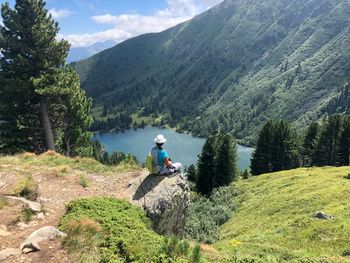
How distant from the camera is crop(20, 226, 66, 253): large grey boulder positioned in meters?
12.9

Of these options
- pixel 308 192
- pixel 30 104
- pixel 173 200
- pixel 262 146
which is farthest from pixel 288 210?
pixel 262 146

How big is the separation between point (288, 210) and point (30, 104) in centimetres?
3115

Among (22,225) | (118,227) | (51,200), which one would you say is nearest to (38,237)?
(22,225)

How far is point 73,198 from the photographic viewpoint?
63.1 feet

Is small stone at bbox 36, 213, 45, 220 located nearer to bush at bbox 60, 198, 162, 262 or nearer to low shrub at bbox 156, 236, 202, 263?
bush at bbox 60, 198, 162, 262

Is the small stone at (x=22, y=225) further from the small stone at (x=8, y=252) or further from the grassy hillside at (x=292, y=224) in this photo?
the grassy hillside at (x=292, y=224)

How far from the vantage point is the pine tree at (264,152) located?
109m

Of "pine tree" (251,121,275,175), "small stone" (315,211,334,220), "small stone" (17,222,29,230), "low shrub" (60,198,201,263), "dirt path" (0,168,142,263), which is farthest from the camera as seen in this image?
"pine tree" (251,121,275,175)

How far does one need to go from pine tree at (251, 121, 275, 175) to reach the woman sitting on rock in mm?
90346

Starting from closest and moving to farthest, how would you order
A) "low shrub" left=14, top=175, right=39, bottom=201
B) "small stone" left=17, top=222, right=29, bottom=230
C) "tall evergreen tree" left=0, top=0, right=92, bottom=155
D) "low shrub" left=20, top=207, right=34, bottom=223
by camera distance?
"small stone" left=17, top=222, right=29, bottom=230
"low shrub" left=20, top=207, right=34, bottom=223
"low shrub" left=14, top=175, right=39, bottom=201
"tall evergreen tree" left=0, top=0, right=92, bottom=155

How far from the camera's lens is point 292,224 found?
32781 mm

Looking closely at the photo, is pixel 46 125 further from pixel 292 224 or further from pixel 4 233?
pixel 4 233

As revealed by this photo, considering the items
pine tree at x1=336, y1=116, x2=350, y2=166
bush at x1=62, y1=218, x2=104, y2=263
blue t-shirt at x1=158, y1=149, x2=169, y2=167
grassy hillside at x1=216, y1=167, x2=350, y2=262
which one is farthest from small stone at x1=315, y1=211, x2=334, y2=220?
pine tree at x1=336, y1=116, x2=350, y2=166

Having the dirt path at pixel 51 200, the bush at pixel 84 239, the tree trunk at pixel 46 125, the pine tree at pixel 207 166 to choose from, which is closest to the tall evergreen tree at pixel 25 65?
the tree trunk at pixel 46 125
